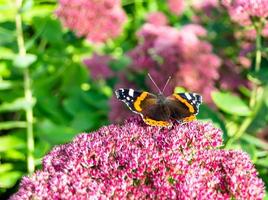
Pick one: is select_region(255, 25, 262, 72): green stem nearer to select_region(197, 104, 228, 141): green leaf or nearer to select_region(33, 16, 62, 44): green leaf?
select_region(197, 104, 228, 141): green leaf

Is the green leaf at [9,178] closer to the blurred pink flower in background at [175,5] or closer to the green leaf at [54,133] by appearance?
the green leaf at [54,133]

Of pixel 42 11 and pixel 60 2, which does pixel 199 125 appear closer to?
pixel 60 2

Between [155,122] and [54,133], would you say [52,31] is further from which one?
[155,122]


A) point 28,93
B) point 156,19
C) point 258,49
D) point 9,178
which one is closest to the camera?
point 258,49

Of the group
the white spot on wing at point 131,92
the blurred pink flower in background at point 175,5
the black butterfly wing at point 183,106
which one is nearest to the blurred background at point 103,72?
the blurred pink flower in background at point 175,5

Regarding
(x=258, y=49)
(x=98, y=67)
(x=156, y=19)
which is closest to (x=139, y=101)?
(x=258, y=49)

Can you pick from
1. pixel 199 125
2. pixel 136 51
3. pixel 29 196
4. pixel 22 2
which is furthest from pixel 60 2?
pixel 29 196

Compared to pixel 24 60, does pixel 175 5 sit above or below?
above
